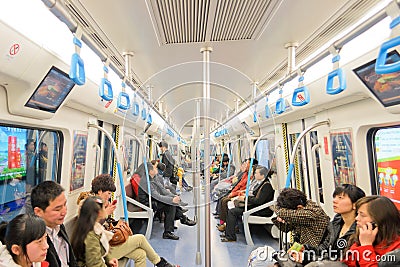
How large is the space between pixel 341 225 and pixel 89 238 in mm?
1733

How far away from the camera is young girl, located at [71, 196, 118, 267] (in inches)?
61.8

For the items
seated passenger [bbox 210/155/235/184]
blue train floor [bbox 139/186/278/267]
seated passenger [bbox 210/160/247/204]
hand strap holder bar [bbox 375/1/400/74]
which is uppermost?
hand strap holder bar [bbox 375/1/400/74]

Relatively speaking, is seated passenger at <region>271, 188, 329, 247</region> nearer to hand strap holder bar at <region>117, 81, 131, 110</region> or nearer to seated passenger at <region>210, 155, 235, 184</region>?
seated passenger at <region>210, 155, 235, 184</region>

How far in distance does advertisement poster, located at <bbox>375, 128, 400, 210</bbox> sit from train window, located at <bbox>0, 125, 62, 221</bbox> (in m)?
2.88

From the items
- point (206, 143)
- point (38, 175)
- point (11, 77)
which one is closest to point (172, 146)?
point (206, 143)

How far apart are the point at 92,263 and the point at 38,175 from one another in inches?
40.3

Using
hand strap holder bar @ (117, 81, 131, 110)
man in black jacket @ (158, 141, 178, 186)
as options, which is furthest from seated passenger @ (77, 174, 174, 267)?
man in black jacket @ (158, 141, 178, 186)

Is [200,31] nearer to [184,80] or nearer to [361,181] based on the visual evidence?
[184,80]

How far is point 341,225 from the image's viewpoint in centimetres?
175

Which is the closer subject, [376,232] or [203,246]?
[376,232]

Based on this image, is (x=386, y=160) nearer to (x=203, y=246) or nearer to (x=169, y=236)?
(x=203, y=246)

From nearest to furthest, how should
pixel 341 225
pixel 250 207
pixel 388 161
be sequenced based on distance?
pixel 341 225, pixel 388 161, pixel 250 207

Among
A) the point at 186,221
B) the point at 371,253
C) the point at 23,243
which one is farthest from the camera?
the point at 186,221

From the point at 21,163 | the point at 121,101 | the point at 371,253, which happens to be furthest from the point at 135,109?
the point at 21,163
